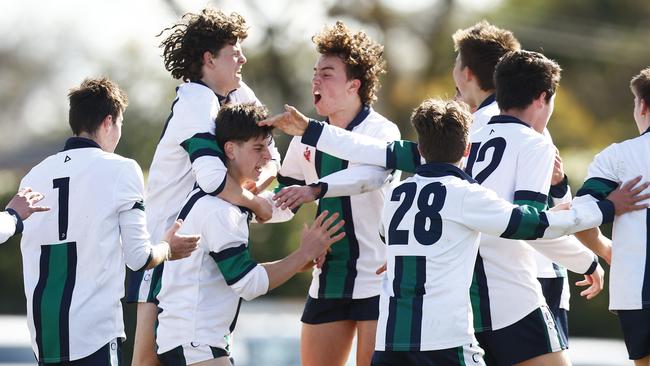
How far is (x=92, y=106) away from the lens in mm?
6320

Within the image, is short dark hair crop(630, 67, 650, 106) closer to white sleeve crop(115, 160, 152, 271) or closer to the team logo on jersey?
the team logo on jersey

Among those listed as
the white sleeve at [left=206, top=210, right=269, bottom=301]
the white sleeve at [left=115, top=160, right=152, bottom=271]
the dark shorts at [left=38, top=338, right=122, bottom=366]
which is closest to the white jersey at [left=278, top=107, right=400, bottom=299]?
the white sleeve at [left=206, top=210, right=269, bottom=301]

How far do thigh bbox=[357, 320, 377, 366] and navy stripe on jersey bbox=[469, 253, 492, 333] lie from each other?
2.39 feet

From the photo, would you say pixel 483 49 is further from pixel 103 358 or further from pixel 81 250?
pixel 103 358

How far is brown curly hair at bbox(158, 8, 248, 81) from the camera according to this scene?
6.71 m

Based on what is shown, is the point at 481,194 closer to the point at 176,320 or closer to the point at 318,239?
the point at 318,239

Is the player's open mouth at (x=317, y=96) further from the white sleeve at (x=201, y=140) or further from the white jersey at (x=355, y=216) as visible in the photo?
the white sleeve at (x=201, y=140)

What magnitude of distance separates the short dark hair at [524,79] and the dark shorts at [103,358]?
2.32 metres

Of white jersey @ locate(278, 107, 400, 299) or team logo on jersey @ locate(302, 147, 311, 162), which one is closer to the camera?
white jersey @ locate(278, 107, 400, 299)

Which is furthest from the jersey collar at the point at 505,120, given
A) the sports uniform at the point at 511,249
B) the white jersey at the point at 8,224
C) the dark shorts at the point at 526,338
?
the white jersey at the point at 8,224

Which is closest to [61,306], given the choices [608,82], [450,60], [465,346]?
[465,346]

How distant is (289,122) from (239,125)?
290mm

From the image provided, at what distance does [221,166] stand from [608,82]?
2677 centimetres

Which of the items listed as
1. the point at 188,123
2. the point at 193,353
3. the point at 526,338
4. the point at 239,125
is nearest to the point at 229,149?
the point at 239,125
